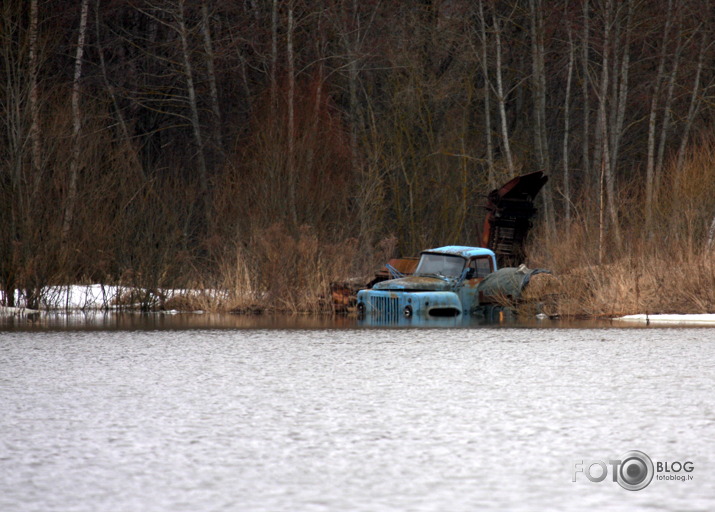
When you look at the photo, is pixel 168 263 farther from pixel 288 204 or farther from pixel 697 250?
pixel 697 250

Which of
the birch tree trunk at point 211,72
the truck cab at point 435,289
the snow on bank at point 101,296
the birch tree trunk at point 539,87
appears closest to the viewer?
the truck cab at point 435,289

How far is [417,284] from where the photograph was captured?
23.3 m

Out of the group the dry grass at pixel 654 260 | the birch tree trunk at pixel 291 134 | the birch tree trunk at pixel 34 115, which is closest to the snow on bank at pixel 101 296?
the birch tree trunk at pixel 34 115

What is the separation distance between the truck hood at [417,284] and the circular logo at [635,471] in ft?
53.7

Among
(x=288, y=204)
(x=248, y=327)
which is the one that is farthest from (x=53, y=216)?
(x=248, y=327)

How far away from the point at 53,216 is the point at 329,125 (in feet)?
33.0

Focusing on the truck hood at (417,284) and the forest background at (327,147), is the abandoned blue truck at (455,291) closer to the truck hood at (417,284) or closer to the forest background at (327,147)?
the truck hood at (417,284)

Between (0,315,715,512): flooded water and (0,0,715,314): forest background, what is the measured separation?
34.4 feet

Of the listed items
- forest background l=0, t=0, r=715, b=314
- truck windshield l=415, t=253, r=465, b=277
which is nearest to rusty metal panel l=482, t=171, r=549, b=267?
forest background l=0, t=0, r=715, b=314

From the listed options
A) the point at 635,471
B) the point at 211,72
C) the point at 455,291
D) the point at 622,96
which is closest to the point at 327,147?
the point at 211,72

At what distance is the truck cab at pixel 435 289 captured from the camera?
2258 cm

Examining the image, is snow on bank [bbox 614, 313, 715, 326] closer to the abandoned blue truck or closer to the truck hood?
the abandoned blue truck

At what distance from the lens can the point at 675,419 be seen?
8094 mm

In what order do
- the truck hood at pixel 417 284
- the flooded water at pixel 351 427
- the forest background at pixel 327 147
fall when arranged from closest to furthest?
the flooded water at pixel 351 427
the truck hood at pixel 417 284
the forest background at pixel 327 147
